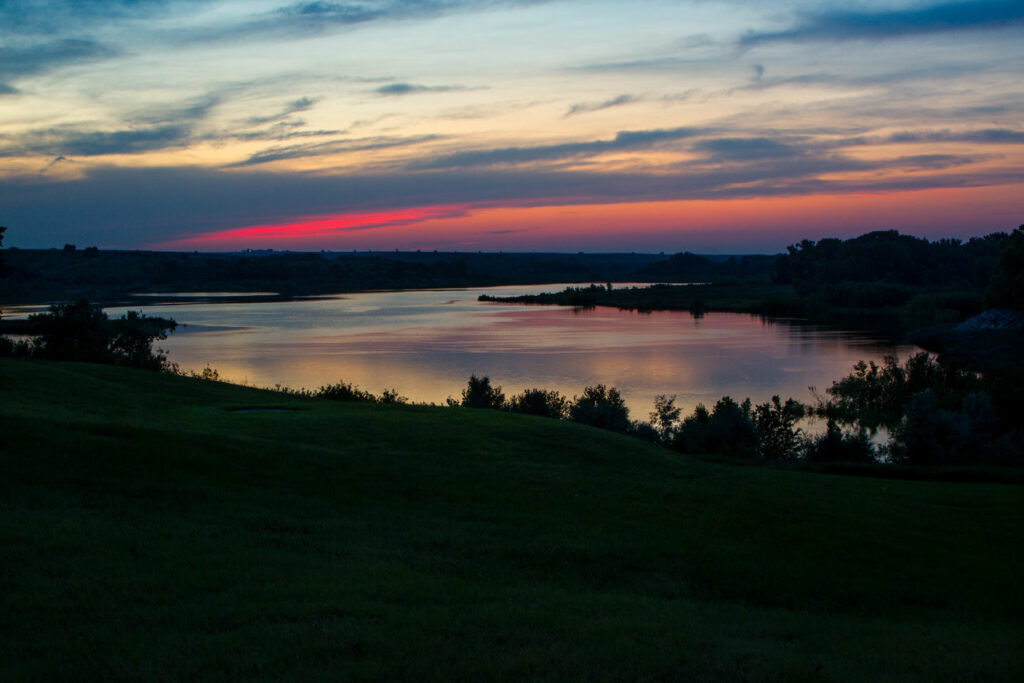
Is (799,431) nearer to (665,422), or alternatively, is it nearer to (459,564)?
(665,422)

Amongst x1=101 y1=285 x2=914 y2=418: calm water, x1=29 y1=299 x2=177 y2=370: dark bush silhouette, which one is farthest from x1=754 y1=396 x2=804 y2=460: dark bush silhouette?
x1=29 y1=299 x2=177 y2=370: dark bush silhouette

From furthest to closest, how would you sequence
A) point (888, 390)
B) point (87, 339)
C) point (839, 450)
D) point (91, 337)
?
point (888, 390) < point (91, 337) < point (87, 339) < point (839, 450)

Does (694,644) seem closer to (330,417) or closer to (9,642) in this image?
(9,642)

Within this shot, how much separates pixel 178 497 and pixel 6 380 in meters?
8.85

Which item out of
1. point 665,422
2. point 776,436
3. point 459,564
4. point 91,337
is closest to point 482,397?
point 665,422

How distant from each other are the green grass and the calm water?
20864 millimetres

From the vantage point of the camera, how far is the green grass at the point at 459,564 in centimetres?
501

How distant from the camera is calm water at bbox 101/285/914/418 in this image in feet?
127

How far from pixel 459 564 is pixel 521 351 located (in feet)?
144

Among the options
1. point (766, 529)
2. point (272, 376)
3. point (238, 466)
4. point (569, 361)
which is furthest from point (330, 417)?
point (569, 361)

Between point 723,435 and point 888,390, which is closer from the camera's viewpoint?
point 723,435

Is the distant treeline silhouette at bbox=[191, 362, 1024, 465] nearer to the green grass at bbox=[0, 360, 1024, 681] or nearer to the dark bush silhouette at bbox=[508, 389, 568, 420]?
the dark bush silhouette at bbox=[508, 389, 568, 420]

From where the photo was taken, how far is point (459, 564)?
7.09 metres

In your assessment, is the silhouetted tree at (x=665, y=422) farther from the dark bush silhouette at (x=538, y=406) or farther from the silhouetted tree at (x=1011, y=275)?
the silhouetted tree at (x=1011, y=275)
